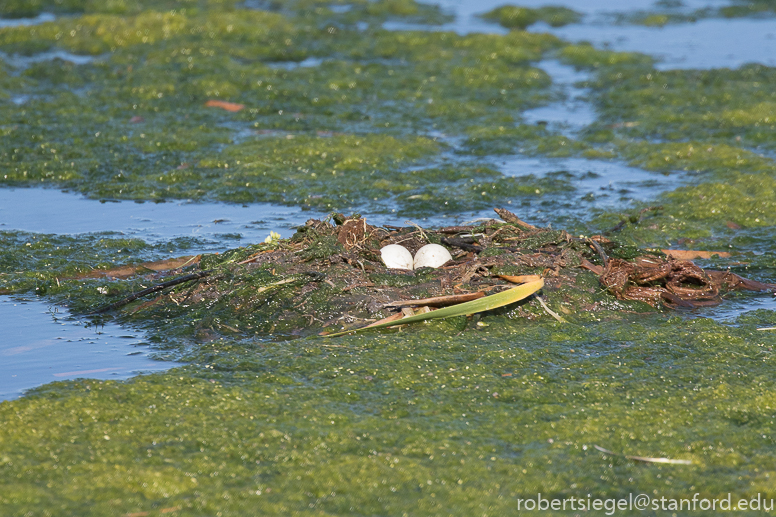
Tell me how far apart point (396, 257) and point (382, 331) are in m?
0.53

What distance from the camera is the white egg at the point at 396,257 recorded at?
488 centimetres

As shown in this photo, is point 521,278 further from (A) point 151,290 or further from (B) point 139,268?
(B) point 139,268

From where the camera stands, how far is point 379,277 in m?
4.76

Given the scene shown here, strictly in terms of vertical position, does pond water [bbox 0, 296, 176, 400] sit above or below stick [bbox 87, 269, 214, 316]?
below

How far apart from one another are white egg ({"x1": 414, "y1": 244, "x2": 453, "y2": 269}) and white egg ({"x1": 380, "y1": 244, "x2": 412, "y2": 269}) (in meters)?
0.05

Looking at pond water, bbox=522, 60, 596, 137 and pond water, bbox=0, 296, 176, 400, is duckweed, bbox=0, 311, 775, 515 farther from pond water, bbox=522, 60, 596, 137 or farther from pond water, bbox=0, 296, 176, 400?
pond water, bbox=522, 60, 596, 137

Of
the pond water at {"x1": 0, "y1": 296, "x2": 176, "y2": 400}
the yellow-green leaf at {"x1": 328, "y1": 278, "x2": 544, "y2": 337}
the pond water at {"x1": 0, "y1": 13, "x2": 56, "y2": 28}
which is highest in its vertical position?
the pond water at {"x1": 0, "y1": 13, "x2": 56, "y2": 28}

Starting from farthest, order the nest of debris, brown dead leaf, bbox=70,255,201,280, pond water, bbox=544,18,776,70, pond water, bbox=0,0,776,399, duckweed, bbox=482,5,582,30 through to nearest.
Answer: duckweed, bbox=482,5,582,30 < pond water, bbox=544,18,776,70 < brown dead leaf, bbox=70,255,201,280 < the nest of debris < pond water, bbox=0,0,776,399

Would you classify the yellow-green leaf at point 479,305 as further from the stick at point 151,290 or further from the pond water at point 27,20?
the pond water at point 27,20

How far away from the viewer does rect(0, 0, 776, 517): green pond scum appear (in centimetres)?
317

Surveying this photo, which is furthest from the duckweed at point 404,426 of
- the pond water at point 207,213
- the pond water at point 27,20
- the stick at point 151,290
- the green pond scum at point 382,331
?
the pond water at point 27,20

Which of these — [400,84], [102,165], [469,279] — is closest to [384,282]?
[469,279]

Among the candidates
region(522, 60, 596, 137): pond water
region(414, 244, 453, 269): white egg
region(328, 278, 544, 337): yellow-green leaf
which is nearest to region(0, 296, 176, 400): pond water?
region(328, 278, 544, 337): yellow-green leaf

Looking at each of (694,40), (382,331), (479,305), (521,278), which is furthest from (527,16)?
A: (382,331)
